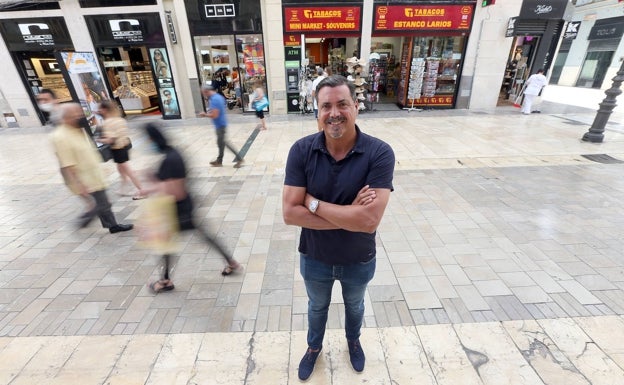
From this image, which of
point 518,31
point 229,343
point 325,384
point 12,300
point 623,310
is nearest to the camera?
point 325,384

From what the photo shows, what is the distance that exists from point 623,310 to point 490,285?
1172mm

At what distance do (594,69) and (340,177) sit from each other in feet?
93.4

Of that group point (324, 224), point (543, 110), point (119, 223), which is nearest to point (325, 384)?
point (324, 224)

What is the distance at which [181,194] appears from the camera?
3.01 meters

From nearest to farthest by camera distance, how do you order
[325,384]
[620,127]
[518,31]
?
1. [325,384]
2. [620,127]
3. [518,31]

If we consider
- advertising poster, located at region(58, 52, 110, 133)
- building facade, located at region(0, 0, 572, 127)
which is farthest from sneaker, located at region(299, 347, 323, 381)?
building facade, located at region(0, 0, 572, 127)

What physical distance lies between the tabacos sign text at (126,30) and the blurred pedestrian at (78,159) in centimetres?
912

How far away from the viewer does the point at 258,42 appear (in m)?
11.5

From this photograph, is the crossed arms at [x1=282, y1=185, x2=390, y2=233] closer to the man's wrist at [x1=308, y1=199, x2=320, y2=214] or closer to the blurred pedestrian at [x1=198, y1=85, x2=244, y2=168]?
the man's wrist at [x1=308, y1=199, x2=320, y2=214]

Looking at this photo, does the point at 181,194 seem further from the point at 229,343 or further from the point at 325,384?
the point at 325,384

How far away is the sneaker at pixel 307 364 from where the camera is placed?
7.75ft

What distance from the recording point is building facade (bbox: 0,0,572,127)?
10812 mm

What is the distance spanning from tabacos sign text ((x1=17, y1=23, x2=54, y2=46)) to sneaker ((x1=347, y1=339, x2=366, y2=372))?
14.9 m

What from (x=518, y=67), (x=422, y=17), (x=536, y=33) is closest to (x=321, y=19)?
(x=422, y=17)
